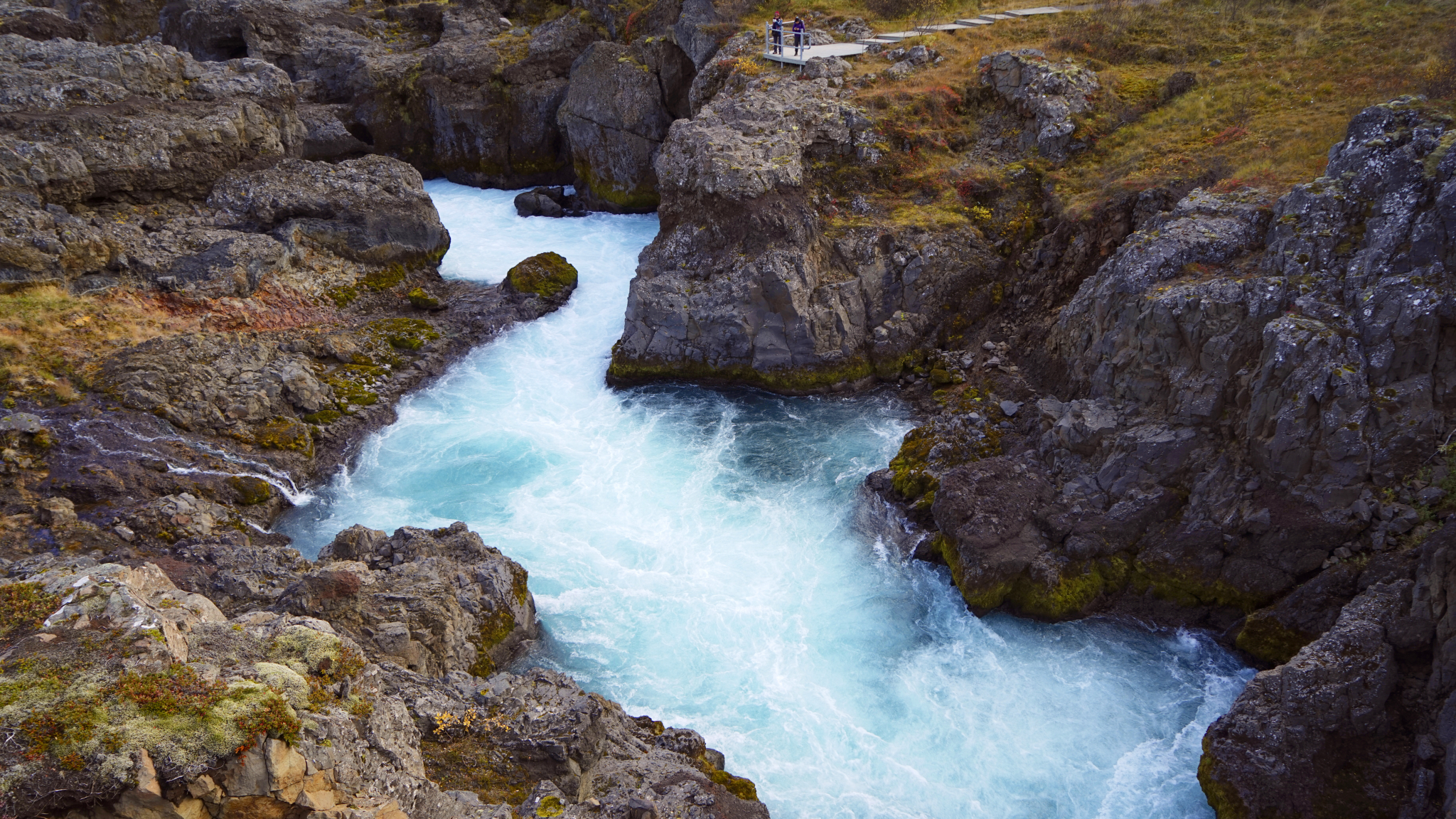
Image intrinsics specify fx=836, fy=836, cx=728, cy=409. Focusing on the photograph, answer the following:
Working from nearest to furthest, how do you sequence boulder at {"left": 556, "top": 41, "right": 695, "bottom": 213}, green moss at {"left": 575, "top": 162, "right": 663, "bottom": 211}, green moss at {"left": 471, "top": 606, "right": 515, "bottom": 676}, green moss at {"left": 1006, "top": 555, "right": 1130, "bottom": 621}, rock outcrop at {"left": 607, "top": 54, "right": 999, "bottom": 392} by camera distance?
green moss at {"left": 471, "top": 606, "right": 515, "bottom": 676} → green moss at {"left": 1006, "top": 555, "right": 1130, "bottom": 621} → rock outcrop at {"left": 607, "top": 54, "right": 999, "bottom": 392} → boulder at {"left": 556, "top": 41, "right": 695, "bottom": 213} → green moss at {"left": 575, "top": 162, "right": 663, "bottom": 211}

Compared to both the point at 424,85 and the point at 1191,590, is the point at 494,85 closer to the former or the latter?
the point at 424,85

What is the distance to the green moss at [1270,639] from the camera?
1877 cm

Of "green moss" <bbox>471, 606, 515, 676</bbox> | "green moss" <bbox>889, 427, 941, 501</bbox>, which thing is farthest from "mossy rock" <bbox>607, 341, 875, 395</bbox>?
"green moss" <bbox>471, 606, 515, 676</bbox>

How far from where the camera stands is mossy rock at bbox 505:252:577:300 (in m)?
34.4

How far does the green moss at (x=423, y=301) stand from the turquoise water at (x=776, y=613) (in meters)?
3.24

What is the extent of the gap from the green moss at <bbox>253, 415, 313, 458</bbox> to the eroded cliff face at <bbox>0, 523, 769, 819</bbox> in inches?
269

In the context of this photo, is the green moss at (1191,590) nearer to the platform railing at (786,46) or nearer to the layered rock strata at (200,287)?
the layered rock strata at (200,287)

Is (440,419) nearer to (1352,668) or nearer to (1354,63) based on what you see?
(1352,668)

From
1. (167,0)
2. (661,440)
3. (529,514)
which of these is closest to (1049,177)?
(661,440)

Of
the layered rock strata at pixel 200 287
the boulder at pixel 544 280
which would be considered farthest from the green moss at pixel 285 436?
the boulder at pixel 544 280

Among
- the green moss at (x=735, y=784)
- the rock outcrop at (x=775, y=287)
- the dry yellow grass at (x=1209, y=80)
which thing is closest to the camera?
the green moss at (x=735, y=784)

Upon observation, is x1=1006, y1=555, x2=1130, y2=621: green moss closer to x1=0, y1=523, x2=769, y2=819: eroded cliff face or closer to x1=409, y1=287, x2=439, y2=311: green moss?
x1=0, y1=523, x2=769, y2=819: eroded cliff face

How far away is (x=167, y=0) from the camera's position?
51.6m

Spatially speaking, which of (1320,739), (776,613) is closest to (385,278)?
(776,613)
